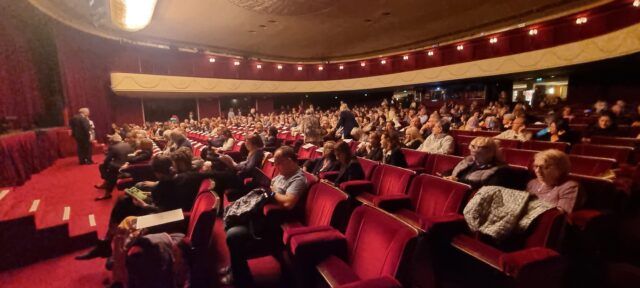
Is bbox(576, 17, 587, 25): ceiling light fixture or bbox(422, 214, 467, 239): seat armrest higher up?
bbox(576, 17, 587, 25): ceiling light fixture

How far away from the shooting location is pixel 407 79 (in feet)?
45.2

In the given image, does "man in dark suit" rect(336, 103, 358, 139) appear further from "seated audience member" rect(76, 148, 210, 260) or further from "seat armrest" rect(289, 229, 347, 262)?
"seat armrest" rect(289, 229, 347, 262)

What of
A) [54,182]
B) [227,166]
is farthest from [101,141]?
[227,166]

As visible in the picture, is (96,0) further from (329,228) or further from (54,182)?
(329,228)

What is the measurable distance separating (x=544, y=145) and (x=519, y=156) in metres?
0.65

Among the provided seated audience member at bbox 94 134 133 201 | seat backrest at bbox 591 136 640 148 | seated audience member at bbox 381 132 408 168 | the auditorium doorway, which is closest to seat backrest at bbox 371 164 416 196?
seated audience member at bbox 381 132 408 168

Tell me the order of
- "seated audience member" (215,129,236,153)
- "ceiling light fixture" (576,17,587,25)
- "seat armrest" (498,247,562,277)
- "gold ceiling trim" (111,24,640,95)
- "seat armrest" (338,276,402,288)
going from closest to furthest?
"seat armrest" (338,276,402,288)
"seat armrest" (498,247,562,277)
"seated audience member" (215,129,236,153)
"gold ceiling trim" (111,24,640,95)
"ceiling light fixture" (576,17,587,25)

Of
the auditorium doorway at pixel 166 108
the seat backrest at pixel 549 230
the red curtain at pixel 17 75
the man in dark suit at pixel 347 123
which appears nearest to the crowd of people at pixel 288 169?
the seat backrest at pixel 549 230

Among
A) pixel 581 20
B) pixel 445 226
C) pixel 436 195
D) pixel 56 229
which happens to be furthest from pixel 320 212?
pixel 581 20

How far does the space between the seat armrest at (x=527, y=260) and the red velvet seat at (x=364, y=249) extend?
20.4 inches

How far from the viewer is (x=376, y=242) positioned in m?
1.42

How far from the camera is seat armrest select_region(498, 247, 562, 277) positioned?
133cm

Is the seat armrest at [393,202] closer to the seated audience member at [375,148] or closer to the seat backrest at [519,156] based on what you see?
the seated audience member at [375,148]

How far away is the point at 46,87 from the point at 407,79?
492 inches
